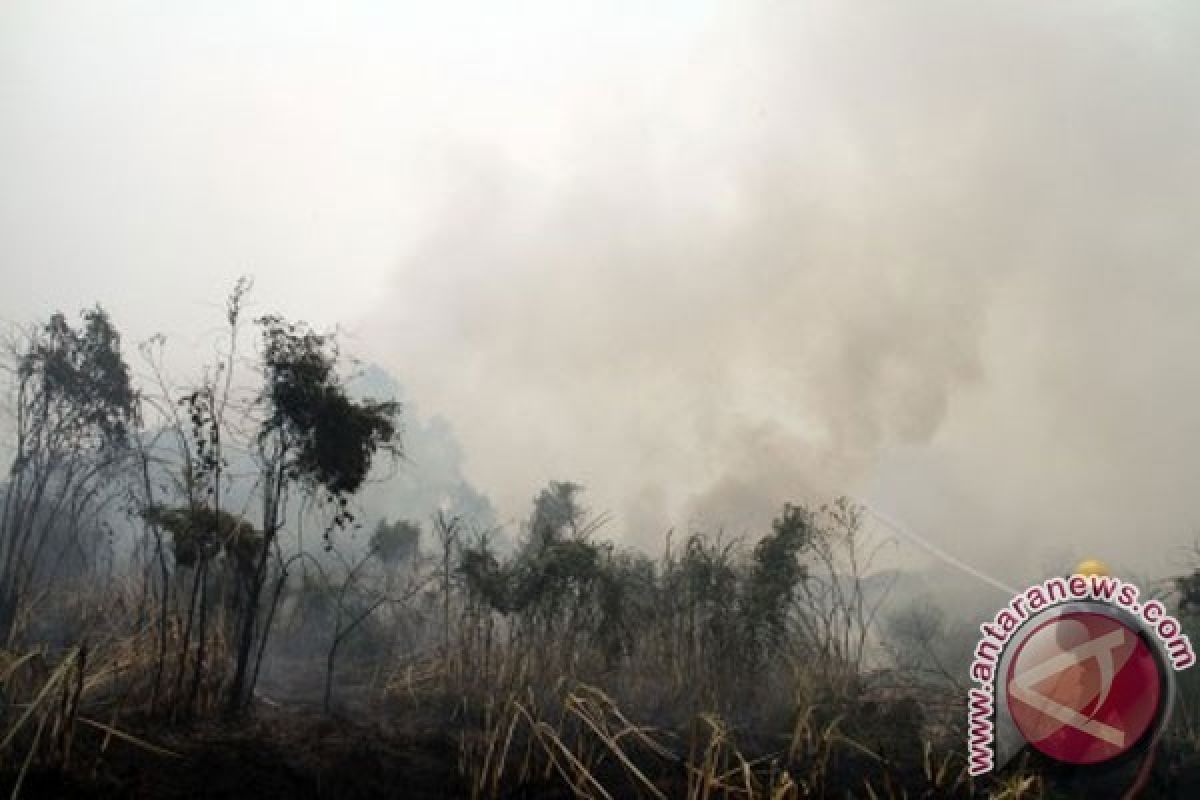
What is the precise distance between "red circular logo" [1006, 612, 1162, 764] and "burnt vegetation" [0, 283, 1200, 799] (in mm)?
721

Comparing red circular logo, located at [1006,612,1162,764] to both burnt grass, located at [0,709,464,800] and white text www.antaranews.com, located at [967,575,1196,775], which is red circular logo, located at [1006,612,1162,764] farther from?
burnt grass, located at [0,709,464,800]

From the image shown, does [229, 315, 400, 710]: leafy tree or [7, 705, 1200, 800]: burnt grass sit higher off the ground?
[229, 315, 400, 710]: leafy tree

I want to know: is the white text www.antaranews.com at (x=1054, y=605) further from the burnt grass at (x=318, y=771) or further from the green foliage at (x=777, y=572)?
the green foliage at (x=777, y=572)

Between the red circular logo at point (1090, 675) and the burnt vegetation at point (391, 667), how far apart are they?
28.4 inches

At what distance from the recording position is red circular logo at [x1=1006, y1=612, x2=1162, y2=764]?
21.6ft

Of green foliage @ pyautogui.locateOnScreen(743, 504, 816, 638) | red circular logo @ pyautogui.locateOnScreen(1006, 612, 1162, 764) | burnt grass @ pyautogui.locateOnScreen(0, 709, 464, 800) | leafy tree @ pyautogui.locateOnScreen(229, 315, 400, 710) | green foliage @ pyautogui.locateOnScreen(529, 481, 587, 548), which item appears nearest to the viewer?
burnt grass @ pyautogui.locateOnScreen(0, 709, 464, 800)

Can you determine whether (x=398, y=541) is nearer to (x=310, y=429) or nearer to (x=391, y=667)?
(x=391, y=667)

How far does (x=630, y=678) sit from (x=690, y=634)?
5.25 ft

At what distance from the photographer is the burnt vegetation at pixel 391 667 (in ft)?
21.7

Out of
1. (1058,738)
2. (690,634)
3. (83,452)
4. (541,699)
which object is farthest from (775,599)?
(83,452)

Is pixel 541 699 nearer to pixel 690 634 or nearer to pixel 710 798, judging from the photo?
pixel 690 634

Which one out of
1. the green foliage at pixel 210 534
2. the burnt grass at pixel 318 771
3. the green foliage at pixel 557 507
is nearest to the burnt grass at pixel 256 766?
the burnt grass at pixel 318 771

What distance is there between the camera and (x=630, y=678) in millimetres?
12906

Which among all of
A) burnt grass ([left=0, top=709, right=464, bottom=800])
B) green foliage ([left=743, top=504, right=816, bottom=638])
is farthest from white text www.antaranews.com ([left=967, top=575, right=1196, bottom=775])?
green foliage ([left=743, top=504, right=816, bottom=638])
